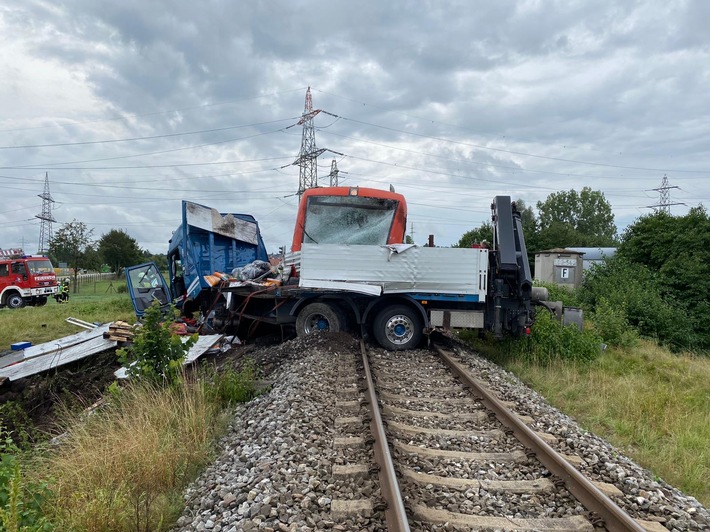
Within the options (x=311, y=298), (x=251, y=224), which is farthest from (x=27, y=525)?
(x=251, y=224)

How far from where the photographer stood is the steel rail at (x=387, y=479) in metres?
3.15

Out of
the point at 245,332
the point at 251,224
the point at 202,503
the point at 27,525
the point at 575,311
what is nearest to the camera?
the point at 27,525

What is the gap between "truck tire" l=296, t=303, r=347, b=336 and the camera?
9.41 m

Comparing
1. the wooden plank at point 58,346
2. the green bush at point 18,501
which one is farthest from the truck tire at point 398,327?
the wooden plank at point 58,346

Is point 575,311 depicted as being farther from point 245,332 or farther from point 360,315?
point 245,332

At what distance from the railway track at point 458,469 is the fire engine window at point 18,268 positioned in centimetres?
2632

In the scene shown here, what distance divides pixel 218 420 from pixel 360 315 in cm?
408

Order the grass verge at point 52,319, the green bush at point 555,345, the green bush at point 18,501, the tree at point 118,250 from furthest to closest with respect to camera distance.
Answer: the tree at point 118,250 < the grass verge at point 52,319 < the green bush at point 555,345 < the green bush at point 18,501

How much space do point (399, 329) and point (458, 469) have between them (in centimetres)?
502

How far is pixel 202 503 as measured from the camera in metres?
3.66

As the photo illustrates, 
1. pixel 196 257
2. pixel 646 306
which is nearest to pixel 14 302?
pixel 196 257

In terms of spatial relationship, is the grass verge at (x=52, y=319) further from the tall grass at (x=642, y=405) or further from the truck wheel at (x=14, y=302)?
the tall grass at (x=642, y=405)

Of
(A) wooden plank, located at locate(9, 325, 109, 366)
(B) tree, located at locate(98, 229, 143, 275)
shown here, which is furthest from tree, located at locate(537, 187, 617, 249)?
(A) wooden plank, located at locate(9, 325, 109, 366)

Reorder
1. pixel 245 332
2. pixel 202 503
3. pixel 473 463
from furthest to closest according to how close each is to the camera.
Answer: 1. pixel 245 332
2. pixel 473 463
3. pixel 202 503
